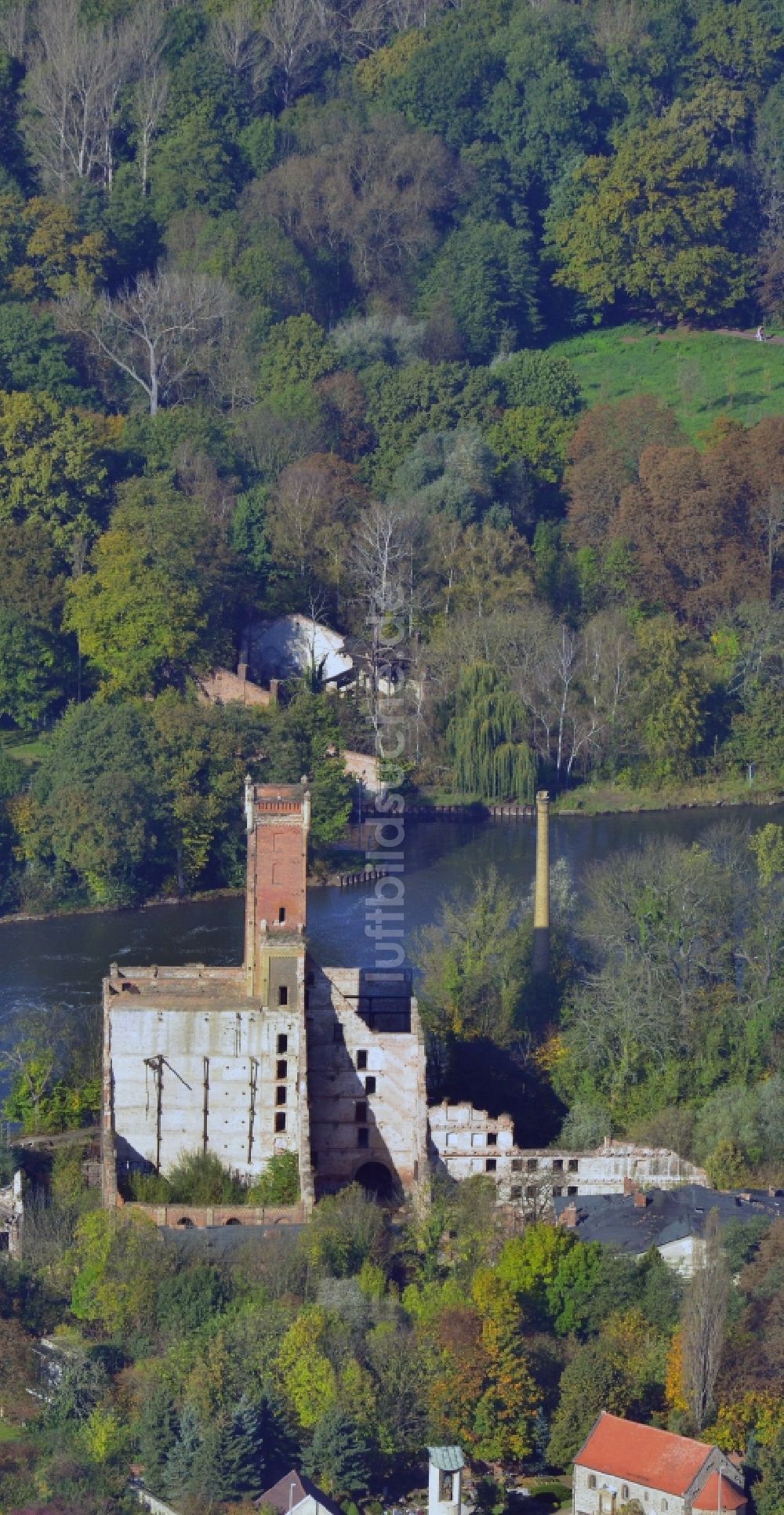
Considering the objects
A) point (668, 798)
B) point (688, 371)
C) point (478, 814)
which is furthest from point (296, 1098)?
point (688, 371)

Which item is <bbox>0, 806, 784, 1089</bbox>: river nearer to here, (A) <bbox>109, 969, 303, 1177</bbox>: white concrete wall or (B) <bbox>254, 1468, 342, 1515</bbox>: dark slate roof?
(A) <bbox>109, 969, 303, 1177</bbox>: white concrete wall

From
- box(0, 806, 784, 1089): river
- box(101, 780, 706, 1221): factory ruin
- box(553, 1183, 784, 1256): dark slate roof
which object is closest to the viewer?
box(553, 1183, 784, 1256): dark slate roof

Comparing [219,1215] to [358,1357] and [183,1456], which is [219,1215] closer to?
[358,1357]

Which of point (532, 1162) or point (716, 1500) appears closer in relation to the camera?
point (716, 1500)

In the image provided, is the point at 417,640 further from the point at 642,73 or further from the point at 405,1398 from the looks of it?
the point at 405,1398

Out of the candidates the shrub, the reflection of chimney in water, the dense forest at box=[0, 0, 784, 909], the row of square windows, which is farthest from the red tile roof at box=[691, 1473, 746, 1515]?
the dense forest at box=[0, 0, 784, 909]

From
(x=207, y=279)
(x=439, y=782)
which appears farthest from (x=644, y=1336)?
(x=207, y=279)
